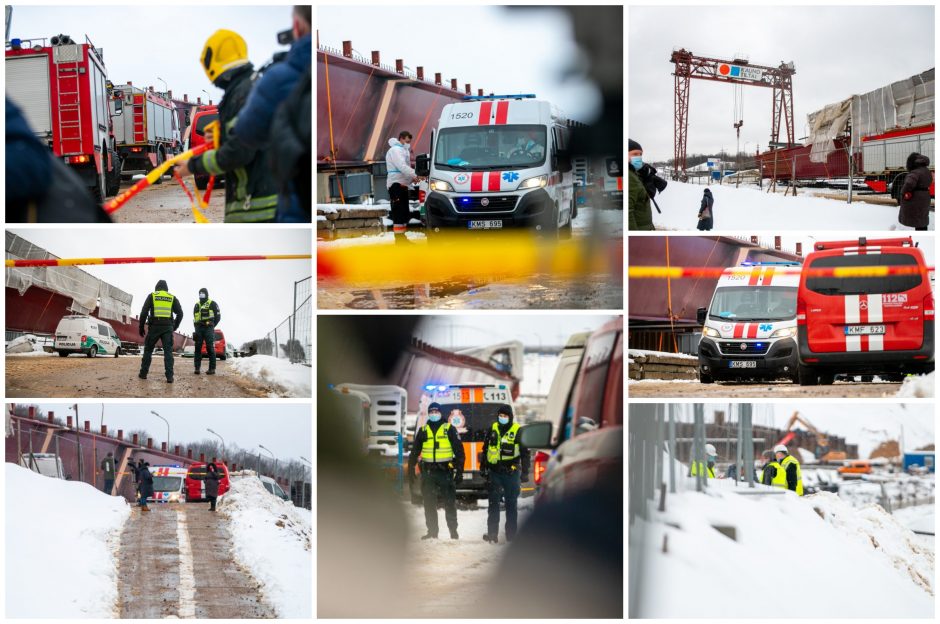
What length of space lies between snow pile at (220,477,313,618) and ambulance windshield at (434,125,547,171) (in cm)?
231

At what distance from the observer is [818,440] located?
5.17 m

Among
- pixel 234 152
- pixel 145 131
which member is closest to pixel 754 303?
pixel 234 152

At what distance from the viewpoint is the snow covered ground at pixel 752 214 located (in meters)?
5.16

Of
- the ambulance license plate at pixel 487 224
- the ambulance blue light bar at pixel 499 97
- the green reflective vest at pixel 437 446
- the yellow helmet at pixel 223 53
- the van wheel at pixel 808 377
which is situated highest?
the yellow helmet at pixel 223 53

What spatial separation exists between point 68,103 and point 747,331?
4.41 metres

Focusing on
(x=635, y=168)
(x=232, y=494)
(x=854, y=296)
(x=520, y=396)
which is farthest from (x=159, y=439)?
(x=854, y=296)

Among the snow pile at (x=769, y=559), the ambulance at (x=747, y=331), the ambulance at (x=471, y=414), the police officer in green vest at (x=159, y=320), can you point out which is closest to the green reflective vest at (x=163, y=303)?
the police officer in green vest at (x=159, y=320)

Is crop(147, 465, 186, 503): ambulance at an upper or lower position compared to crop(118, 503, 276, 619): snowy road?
upper

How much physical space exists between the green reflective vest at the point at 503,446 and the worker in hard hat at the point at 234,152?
6.23 ft

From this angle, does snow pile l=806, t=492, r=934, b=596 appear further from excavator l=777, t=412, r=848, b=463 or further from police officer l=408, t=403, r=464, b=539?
police officer l=408, t=403, r=464, b=539

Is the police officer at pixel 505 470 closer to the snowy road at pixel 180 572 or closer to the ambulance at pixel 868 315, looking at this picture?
the snowy road at pixel 180 572

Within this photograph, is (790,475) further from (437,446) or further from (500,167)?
(500,167)

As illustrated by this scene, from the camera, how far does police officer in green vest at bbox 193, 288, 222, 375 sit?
17.2 ft

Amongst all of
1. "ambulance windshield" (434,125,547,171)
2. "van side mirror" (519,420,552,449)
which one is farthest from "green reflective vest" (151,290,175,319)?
"van side mirror" (519,420,552,449)
